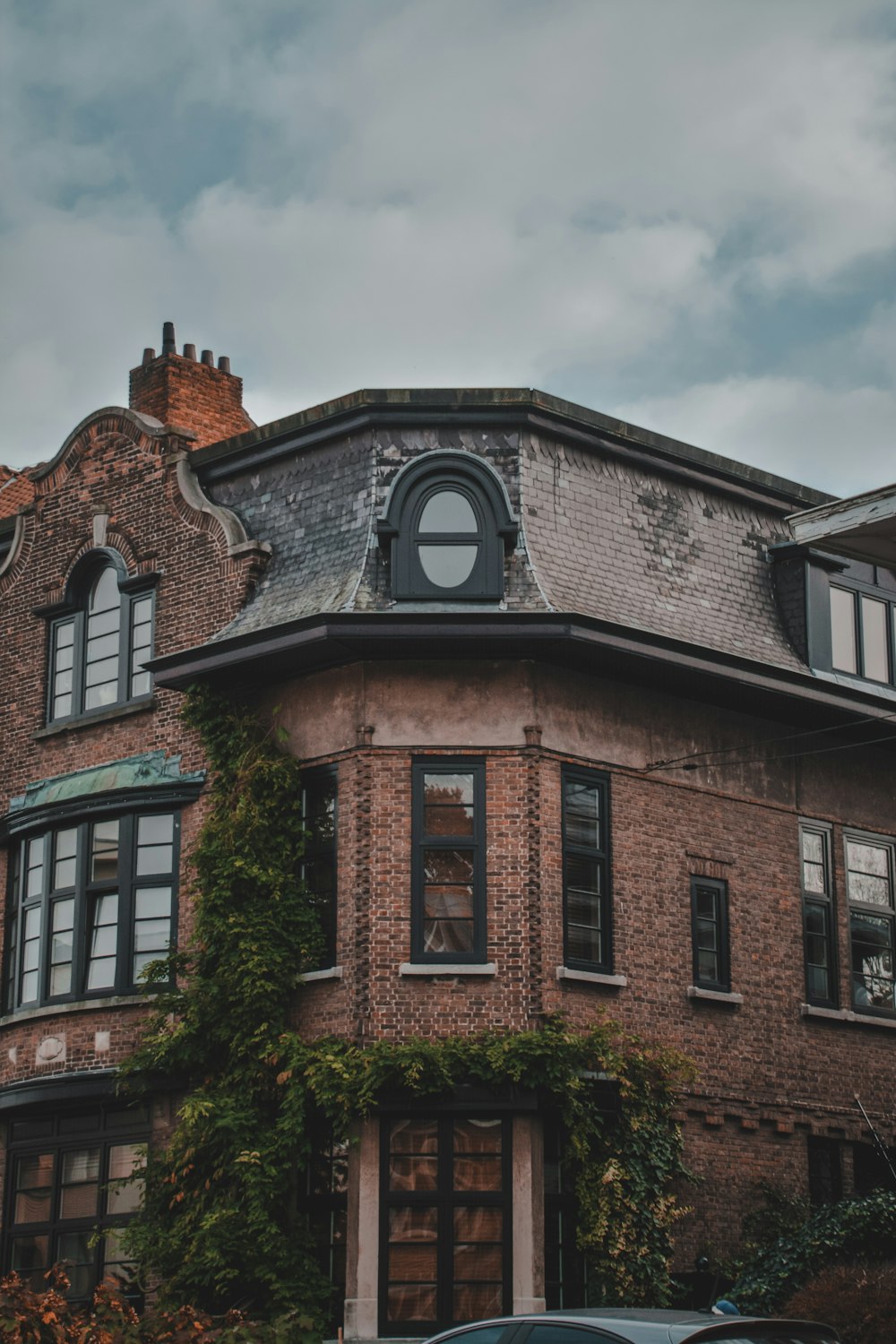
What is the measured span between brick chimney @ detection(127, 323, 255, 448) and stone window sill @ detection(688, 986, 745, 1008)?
10333 millimetres

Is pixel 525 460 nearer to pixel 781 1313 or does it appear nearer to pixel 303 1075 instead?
pixel 303 1075

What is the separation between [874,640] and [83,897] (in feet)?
35.6

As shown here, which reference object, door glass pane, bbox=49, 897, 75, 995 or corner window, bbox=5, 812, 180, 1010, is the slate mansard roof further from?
door glass pane, bbox=49, 897, 75, 995

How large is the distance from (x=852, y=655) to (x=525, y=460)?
572 centimetres

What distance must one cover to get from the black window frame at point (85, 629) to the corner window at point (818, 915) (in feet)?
28.1

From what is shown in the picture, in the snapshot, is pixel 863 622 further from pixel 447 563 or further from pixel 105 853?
pixel 105 853

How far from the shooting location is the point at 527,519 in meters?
22.6

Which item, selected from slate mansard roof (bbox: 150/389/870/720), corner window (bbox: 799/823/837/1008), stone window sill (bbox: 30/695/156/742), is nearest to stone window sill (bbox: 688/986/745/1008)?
corner window (bbox: 799/823/837/1008)

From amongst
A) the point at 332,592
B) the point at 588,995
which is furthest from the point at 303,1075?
the point at 332,592

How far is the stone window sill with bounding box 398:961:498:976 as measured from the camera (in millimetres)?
21062

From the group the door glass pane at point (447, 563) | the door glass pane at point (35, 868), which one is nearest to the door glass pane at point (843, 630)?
the door glass pane at point (447, 563)

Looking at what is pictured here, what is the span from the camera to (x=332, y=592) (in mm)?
22328

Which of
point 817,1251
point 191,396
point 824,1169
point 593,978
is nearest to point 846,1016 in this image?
point 824,1169

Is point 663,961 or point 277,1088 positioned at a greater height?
point 663,961
